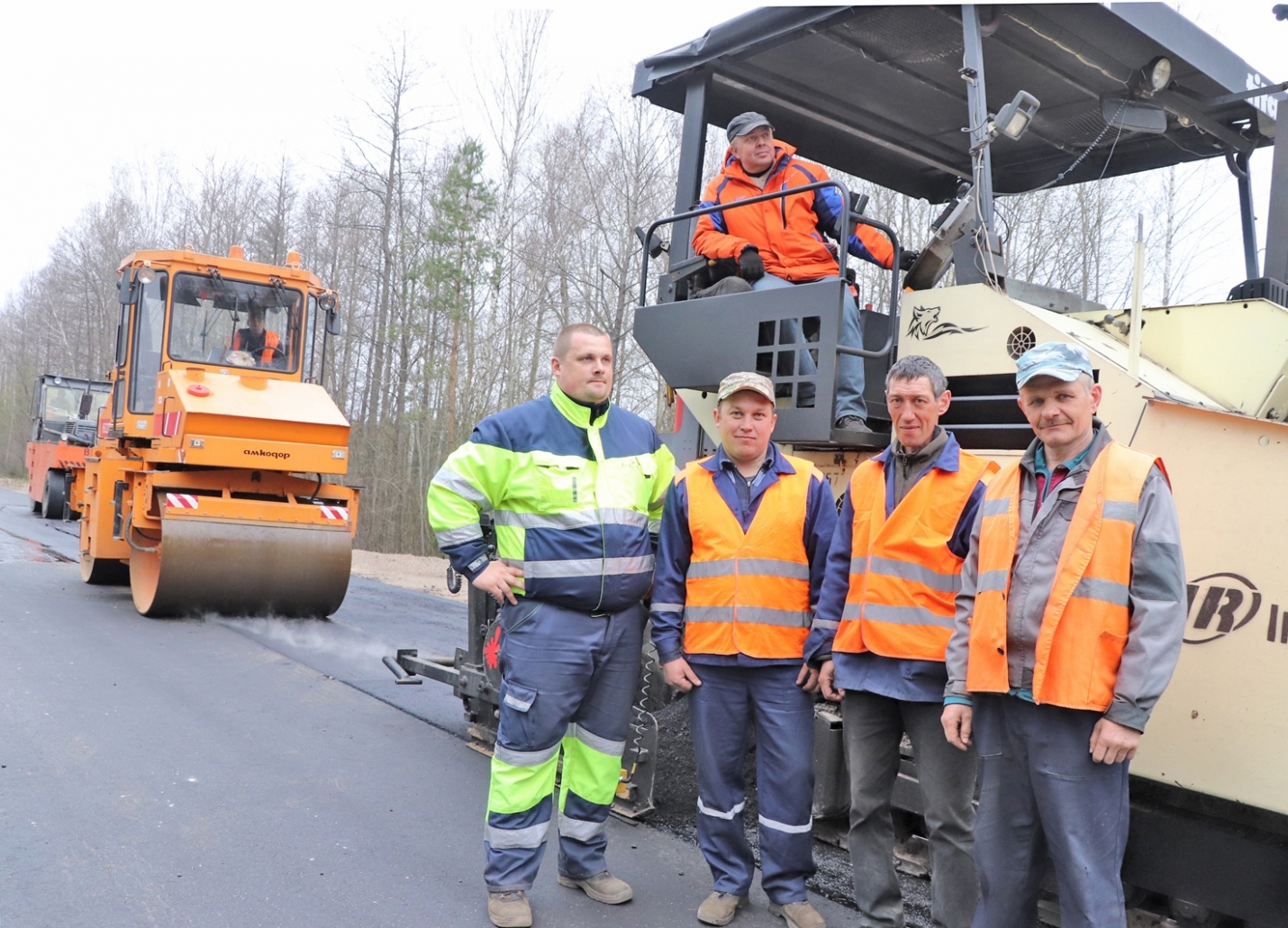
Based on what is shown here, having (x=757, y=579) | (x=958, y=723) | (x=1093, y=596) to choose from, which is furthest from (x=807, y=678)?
(x=1093, y=596)

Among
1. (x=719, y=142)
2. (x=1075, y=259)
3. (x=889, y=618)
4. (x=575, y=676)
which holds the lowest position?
(x=575, y=676)

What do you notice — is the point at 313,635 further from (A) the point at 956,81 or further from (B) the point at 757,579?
(A) the point at 956,81

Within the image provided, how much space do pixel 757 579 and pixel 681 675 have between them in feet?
1.37

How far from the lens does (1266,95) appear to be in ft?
14.7

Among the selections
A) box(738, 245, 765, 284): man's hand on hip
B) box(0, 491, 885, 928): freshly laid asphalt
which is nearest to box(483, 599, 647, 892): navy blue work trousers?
box(0, 491, 885, 928): freshly laid asphalt

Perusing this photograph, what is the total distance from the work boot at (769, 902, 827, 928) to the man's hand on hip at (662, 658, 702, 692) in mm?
740

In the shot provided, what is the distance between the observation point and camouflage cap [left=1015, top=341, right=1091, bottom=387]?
2.49 metres

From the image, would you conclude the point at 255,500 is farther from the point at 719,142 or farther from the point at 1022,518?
the point at 719,142

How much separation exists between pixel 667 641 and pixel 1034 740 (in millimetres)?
1292

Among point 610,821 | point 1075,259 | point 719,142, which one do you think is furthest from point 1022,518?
point 719,142

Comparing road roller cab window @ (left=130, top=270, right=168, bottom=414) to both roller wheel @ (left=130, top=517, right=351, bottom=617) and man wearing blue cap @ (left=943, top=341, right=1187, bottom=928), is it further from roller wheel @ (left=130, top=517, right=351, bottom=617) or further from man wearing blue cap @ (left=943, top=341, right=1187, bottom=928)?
man wearing blue cap @ (left=943, top=341, right=1187, bottom=928)

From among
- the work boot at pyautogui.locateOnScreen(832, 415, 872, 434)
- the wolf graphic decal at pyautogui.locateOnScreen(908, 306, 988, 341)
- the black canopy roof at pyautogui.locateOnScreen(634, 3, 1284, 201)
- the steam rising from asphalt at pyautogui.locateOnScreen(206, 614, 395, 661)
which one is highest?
the black canopy roof at pyautogui.locateOnScreen(634, 3, 1284, 201)

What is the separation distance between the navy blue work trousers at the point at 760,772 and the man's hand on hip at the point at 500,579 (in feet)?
2.18

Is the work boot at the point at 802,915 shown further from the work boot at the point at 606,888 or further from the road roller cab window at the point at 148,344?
the road roller cab window at the point at 148,344
